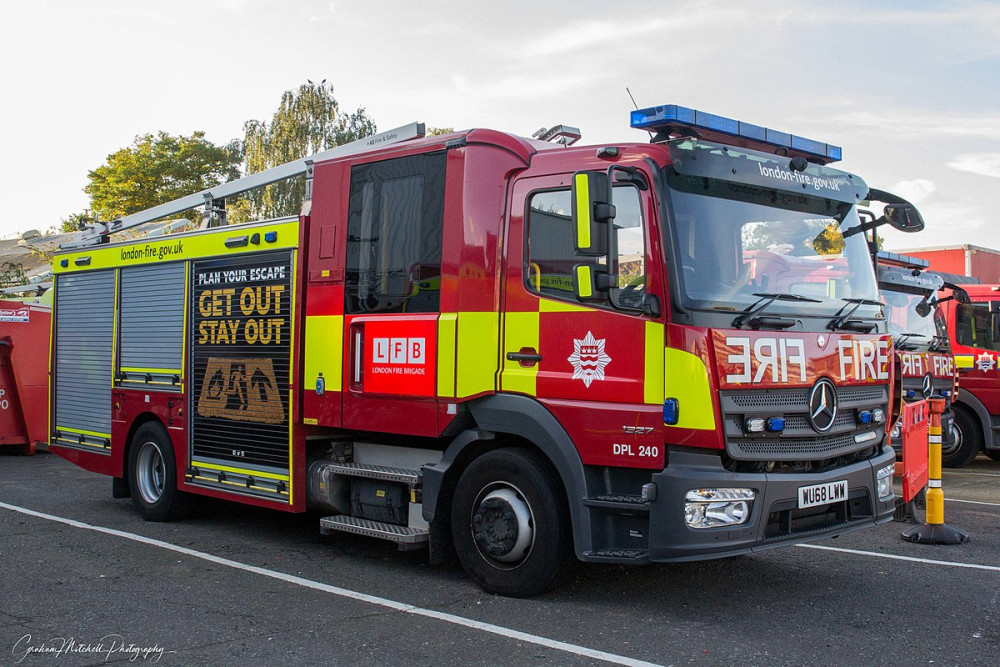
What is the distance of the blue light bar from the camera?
5695mm

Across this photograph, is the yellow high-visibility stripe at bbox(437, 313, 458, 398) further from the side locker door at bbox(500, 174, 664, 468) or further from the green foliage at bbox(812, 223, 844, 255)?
the green foliage at bbox(812, 223, 844, 255)

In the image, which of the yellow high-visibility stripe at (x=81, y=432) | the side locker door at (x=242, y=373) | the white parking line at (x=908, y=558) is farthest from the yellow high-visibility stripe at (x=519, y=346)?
the yellow high-visibility stripe at (x=81, y=432)

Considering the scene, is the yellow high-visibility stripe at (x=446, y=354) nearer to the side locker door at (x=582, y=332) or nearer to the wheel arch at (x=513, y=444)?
the wheel arch at (x=513, y=444)

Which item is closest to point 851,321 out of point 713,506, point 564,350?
point 713,506

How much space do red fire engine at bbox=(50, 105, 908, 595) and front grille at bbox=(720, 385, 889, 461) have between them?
17mm

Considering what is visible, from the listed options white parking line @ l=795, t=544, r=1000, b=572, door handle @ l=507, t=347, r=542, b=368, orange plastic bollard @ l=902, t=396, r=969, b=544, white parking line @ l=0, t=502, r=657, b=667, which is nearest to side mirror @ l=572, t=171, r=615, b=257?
door handle @ l=507, t=347, r=542, b=368

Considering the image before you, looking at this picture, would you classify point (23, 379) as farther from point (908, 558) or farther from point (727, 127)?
point (908, 558)

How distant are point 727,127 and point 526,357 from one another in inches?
76.5

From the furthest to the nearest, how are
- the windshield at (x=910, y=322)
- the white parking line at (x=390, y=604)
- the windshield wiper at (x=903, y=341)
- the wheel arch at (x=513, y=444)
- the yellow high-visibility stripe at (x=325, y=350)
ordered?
the windshield at (x=910, y=322) → the windshield wiper at (x=903, y=341) → the yellow high-visibility stripe at (x=325, y=350) → the wheel arch at (x=513, y=444) → the white parking line at (x=390, y=604)

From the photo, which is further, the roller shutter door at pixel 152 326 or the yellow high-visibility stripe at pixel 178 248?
the roller shutter door at pixel 152 326

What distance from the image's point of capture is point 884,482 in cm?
621

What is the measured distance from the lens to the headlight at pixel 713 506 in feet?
17.1

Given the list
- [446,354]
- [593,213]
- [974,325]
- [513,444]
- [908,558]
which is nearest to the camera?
[593,213]

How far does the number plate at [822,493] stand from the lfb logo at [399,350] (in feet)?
8.59
